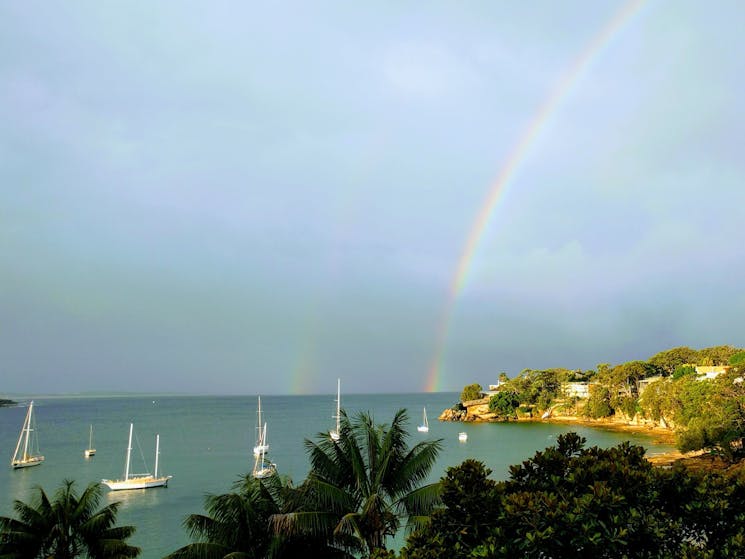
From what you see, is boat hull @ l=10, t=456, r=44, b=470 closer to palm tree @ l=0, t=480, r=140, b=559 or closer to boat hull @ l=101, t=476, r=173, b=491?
boat hull @ l=101, t=476, r=173, b=491

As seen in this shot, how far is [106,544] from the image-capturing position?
18.1 meters

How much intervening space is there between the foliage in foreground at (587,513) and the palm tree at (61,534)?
13794 mm

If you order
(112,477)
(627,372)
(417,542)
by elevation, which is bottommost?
(112,477)

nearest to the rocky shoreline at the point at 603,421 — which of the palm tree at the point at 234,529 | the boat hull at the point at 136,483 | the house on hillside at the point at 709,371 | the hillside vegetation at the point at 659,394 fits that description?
the hillside vegetation at the point at 659,394

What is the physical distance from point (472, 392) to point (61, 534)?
141349mm

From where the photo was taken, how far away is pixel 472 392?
497ft

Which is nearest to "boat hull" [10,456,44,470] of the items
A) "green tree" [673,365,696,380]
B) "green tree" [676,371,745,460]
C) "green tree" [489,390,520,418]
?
"green tree" [676,371,745,460]

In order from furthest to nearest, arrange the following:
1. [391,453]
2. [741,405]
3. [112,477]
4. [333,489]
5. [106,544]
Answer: [112,477] → [741,405] → [106,544] → [391,453] → [333,489]

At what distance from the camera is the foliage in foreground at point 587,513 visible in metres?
8.95

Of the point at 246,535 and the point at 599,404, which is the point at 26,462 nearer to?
the point at 246,535

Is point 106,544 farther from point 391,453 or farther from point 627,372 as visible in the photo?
point 627,372

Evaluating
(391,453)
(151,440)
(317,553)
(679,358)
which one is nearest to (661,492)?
(391,453)

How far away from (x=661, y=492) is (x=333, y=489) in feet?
28.5

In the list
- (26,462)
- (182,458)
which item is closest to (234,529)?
(182,458)
